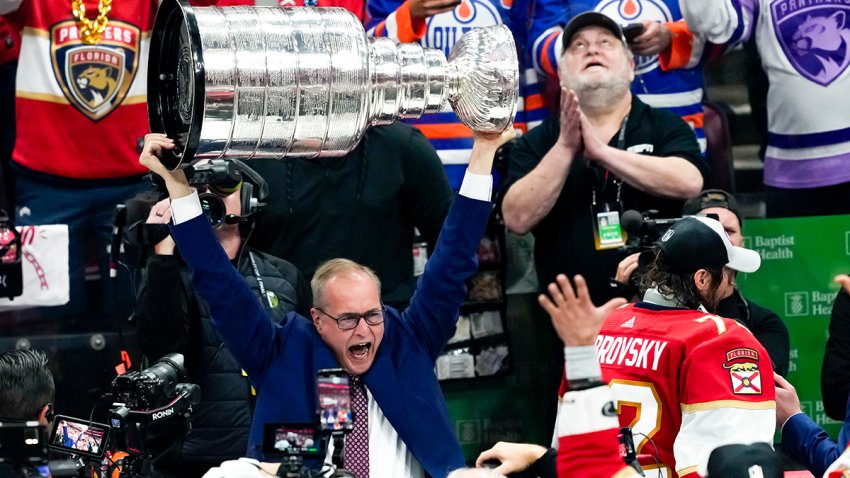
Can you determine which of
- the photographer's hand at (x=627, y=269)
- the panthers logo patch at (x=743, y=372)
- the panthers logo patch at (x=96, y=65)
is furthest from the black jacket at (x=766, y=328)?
the panthers logo patch at (x=96, y=65)

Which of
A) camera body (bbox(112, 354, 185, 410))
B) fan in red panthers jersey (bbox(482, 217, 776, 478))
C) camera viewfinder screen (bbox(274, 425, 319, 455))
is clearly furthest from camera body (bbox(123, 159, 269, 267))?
fan in red panthers jersey (bbox(482, 217, 776, 478))

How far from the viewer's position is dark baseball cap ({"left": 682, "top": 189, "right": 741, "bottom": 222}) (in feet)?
19.0

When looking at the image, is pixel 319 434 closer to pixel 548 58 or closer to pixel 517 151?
pixel 517 151

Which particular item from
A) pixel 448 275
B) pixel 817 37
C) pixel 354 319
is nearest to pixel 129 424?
pixel 354 319

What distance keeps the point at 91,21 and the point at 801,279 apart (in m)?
3.49

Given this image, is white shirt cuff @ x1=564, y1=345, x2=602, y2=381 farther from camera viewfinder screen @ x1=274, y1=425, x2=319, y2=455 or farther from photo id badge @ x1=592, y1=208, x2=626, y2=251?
photo id badge @ x1=592, y1=208, x2=626, y2=251

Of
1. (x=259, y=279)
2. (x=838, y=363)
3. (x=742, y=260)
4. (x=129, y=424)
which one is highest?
(x=742, y=260)

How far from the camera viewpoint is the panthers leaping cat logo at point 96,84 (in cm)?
623

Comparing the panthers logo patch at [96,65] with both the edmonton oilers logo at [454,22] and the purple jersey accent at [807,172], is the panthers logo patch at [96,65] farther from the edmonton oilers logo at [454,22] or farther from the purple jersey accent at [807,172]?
the purple jersey accent at [807,172]

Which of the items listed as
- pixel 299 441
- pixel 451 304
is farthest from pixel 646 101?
pixel 299 441

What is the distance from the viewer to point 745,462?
3.85 metres

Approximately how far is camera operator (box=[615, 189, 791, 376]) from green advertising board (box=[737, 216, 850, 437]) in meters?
0.84

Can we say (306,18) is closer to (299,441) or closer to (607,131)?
(299,441)

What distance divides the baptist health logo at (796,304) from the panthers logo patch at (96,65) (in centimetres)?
322
